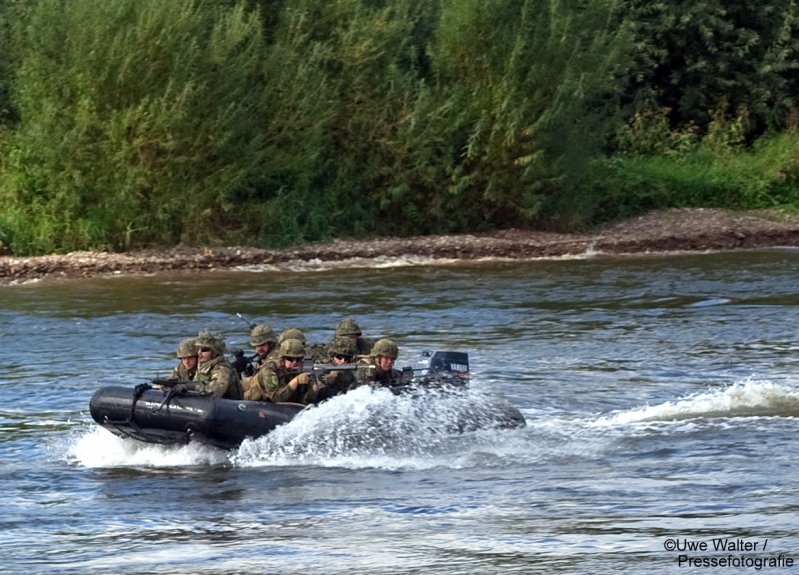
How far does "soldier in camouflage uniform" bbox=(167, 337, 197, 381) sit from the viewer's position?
1452cm

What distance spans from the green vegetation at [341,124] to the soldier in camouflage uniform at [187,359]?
1583 centimetres

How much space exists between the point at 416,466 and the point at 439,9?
22618 millimetres

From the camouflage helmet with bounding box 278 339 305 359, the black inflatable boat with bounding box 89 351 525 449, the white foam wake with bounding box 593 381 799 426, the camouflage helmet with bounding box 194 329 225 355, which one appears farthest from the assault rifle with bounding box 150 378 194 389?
the white foam wake with bounding box 593 381 799 426

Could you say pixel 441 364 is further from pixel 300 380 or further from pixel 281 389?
pixel 281 389

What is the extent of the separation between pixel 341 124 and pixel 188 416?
812 inches

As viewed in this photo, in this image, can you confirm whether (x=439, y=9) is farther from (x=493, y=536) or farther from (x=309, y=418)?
(x=493, y=536)

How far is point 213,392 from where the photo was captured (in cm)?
1408

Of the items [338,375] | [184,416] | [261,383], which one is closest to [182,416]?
[184,416]

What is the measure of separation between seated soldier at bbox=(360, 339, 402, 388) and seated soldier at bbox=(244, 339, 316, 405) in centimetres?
62

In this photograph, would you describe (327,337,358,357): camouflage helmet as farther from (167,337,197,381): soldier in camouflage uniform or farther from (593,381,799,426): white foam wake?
(593,381,799,426): white foam wake

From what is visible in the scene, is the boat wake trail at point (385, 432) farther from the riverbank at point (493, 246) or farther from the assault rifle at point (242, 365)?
the riverbank at point (493, 246)

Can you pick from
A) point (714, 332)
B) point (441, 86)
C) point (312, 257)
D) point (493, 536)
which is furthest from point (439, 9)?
point (493, 536)

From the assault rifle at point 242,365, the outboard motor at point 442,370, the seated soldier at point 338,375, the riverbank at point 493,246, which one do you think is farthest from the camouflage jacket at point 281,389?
the riverbank at point 493,246

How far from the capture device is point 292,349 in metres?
14.2
